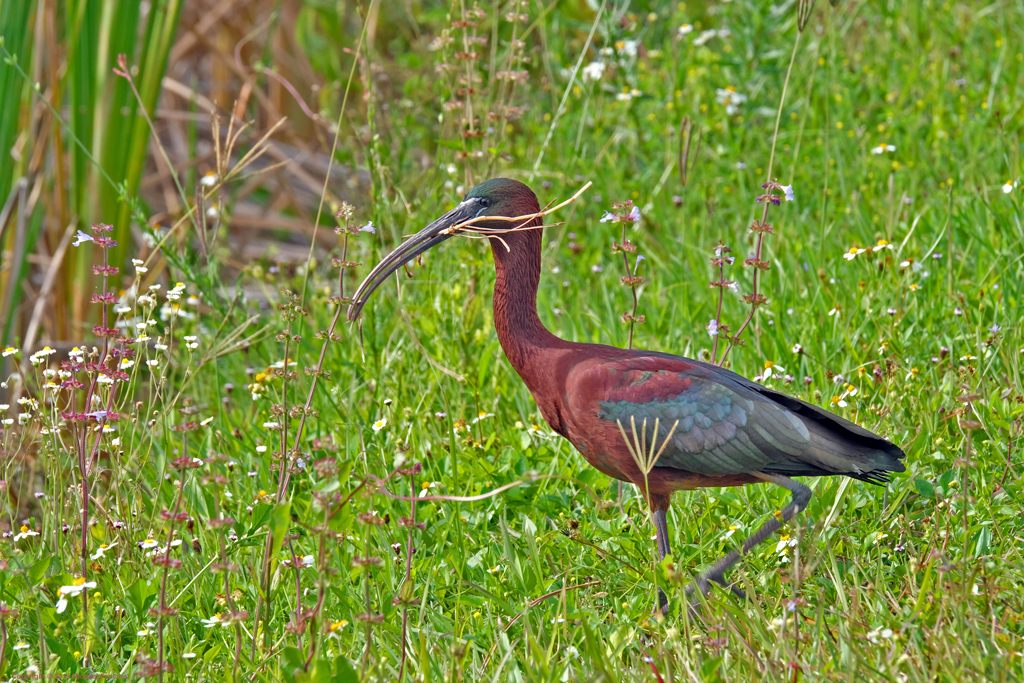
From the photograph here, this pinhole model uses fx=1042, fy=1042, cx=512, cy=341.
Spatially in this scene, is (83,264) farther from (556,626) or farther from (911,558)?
(911,558)

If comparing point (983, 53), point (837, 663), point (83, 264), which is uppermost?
point (983, 53)

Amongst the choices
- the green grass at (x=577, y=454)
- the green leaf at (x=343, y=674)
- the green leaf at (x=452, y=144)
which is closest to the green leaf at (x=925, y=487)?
the green grass at (x=577, y=454)

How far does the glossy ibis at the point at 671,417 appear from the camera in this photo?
2891mm

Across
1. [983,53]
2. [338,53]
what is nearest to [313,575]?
[983,53]

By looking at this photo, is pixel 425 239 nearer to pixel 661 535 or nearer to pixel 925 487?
pixel 661 535

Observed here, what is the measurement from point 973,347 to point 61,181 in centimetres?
436

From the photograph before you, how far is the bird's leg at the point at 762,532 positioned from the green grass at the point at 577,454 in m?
0.06

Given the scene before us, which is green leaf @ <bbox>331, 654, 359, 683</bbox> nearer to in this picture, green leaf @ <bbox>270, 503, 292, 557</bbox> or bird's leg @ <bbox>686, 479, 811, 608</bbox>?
green leaf @ <bbox>270, 503, 292, 557</bbox>

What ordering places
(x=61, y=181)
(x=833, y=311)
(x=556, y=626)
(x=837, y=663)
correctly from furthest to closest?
Answer: 1. (x=61, y=181)
2. (x=833, y=311)
3. (x=556, y=626)
4. (x=837, y=663)

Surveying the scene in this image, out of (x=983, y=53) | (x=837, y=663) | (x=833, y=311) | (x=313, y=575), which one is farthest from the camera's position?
(x=983, y=53)

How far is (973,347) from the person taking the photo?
3754 millimetres

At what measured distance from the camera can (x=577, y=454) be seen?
3727 millimetres

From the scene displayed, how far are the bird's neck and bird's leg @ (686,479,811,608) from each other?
2.38 ft

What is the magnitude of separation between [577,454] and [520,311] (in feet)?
2.45
